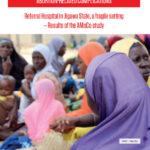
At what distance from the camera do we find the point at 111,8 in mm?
1469

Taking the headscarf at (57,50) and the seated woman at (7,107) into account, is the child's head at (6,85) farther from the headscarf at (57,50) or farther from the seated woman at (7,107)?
the headscarf at (57,50)

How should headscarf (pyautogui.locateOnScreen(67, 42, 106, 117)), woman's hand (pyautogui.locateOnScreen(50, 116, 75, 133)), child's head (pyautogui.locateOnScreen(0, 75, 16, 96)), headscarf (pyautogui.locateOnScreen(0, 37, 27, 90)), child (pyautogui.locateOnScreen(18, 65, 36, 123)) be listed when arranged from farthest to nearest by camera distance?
headscarf (pyautogui.locateOnScreen(0, 37, 27, 90)) → child (pyautogui.locateOnScreen(18, 65, 36, 123)) → child's head (pyautogui.locateOnScreen(0, 75, 16, 96)) → headscarf (pyautogui.locateOnScreen(67, 42, 106, 117)) → woman's hand (pyautogui.locateOnScreen(50, 116, 75, 133))

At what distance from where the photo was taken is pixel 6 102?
3.32m

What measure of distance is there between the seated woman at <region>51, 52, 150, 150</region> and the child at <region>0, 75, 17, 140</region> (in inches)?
89.4

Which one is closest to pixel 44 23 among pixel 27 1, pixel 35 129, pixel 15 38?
pixel 27 1

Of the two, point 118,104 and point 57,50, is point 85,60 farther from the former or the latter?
point 57,50

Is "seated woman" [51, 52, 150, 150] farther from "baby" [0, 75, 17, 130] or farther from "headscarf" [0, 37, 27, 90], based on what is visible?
"headscarf" [0, 37, 27, 90]

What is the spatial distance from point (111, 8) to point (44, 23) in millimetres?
392

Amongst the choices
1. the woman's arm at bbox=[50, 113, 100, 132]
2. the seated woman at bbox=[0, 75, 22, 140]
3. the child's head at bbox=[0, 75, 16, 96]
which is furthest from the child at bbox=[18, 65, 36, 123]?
the woman's arm at bbox=[50, 113, 100, 132]

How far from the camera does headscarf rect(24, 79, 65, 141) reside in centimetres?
266

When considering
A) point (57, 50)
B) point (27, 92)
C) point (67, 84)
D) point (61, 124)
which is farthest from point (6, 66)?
point (61, 124)

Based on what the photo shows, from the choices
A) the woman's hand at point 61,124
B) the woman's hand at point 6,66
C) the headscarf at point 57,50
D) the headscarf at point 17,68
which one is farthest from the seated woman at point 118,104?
the headscarf at point 57,50

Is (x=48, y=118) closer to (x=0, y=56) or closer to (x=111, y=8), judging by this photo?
(x=111, y=8)

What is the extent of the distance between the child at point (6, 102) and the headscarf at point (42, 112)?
660mm
